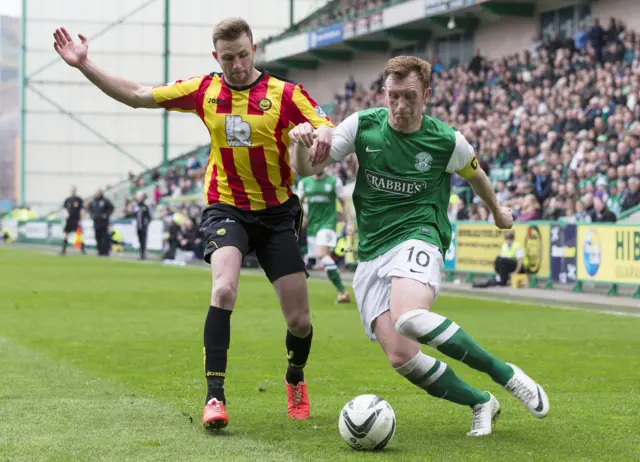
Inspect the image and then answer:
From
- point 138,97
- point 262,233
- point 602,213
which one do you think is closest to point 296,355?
point 262,233

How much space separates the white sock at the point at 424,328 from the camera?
584 centimetres

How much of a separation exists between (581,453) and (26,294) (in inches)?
516

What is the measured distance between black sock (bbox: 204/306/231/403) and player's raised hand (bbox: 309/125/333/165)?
1.02 metres

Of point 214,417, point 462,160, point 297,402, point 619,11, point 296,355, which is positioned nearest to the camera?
point 214,417

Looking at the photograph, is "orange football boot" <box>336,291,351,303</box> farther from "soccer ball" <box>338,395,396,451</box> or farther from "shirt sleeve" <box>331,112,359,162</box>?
"soccer ball" <box>338,395,396,451</box>

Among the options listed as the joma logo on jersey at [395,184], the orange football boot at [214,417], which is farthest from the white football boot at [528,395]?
the orange football boot at [214,417]

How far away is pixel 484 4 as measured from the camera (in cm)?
3183

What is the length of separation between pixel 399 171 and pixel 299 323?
117 cm

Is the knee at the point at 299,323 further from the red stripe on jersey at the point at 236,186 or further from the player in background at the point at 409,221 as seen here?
the red stripe on jersey at the point at 236,186

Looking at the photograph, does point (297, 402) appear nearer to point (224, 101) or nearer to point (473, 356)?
point (473, 356)

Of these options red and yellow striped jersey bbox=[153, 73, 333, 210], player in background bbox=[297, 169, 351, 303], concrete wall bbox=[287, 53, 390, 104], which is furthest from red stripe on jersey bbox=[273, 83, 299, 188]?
concrete wall bbox=[287, 53, 390, 104]

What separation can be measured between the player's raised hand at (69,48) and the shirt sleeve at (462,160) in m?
2.17

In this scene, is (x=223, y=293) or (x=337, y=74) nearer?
(x=223, y=293)

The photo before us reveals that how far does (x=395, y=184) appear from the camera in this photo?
6371mm
